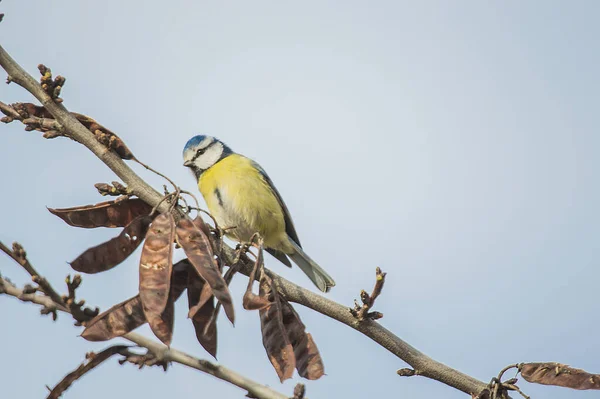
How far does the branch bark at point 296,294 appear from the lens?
313cm

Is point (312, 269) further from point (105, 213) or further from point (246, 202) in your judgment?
point (105, 213)

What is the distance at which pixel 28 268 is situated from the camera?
2281 mm

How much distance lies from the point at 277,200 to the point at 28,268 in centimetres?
388

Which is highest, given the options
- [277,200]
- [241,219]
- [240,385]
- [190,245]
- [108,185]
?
[277,200]

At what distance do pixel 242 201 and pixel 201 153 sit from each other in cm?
92

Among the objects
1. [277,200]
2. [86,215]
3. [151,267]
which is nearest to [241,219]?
[277,200]

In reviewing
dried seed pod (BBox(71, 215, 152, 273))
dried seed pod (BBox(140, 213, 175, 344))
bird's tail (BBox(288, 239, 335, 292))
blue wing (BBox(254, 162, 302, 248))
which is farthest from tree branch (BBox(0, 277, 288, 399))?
blue wing (BBox(254, 162, 302, 248))

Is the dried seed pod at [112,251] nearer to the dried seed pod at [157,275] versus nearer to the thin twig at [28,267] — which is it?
the dried seed pod at [157,275]

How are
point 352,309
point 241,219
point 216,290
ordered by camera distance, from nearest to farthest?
point 216,290 → point 352,309 → point 241,219

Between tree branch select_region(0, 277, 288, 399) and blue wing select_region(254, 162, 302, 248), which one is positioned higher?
blue wing select_region(254, 162, 302, 248)

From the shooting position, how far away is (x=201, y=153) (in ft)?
21.1

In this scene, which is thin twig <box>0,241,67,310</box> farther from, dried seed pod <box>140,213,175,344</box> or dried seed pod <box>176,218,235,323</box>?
dried seed pod <box>176,218,235,323</box>

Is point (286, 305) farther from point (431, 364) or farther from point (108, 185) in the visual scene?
point (108, 185)

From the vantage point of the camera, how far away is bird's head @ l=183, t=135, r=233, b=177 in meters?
6.32
